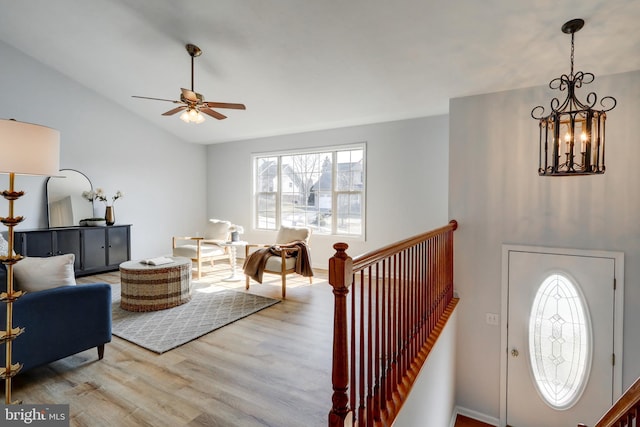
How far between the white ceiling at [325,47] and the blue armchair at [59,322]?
Result: 9.06 ft

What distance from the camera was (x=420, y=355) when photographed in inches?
89.9

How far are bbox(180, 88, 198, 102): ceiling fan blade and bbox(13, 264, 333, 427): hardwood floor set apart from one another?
242 cm

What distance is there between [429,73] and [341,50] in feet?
3.17

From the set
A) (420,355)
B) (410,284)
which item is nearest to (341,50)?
(410,284)

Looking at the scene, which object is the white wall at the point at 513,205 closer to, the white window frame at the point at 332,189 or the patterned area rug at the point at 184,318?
the white window frame at the point at 332,189

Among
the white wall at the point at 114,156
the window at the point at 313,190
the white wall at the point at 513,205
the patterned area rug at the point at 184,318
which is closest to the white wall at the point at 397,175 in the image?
the window at the point at 313,190

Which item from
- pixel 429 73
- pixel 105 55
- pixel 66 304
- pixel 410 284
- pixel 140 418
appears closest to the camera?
pixel 140 418

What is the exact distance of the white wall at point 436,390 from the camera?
2.00m

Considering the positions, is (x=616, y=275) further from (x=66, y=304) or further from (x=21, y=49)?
(x=21, y=49)

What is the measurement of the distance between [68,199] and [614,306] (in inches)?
286

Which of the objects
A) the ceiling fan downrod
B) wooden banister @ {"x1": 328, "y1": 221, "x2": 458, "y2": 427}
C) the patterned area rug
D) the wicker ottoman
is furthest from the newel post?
the ceiling fan downrod

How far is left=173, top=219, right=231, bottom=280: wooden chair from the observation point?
17.3 ft

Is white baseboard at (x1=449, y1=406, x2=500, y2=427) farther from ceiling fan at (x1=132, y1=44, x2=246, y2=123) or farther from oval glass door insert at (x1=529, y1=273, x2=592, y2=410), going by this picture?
ceiling fan at (x1=132, y1=44, x2=246, y2=123)

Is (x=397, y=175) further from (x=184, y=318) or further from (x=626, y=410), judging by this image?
(x=626, y=410)
